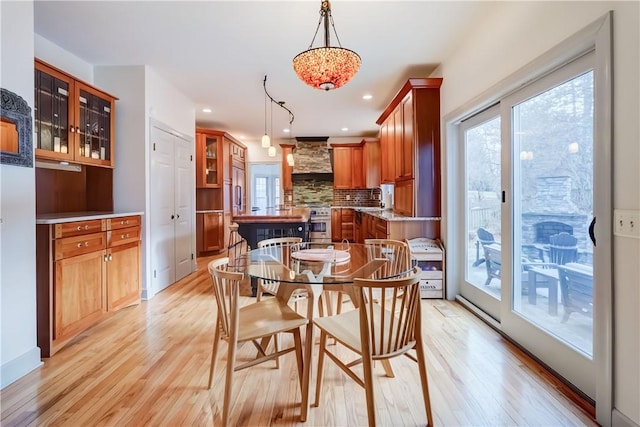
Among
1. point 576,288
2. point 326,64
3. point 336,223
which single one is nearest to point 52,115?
point 326,64

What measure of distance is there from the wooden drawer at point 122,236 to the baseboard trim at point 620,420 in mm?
3632

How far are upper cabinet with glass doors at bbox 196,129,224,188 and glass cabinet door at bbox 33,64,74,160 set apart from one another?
3.19 metres

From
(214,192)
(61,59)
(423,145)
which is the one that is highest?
(61,59)

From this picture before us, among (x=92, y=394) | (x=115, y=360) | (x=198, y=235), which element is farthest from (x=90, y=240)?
(x=198, y=235)

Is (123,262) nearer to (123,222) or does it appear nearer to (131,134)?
(123,222)

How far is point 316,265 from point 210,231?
4647mm

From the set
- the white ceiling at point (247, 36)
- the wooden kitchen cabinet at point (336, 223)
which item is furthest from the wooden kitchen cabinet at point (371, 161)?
the white ceiling at point (247, 36)

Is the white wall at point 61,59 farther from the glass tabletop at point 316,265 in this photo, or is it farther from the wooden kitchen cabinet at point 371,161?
the wooden kitchen cabinet at point 371,161

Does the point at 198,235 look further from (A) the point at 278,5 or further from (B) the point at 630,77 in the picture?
(B) the point at 630,77

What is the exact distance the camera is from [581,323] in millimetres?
1833

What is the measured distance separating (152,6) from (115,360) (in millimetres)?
2592

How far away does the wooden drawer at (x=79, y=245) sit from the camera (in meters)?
2.35

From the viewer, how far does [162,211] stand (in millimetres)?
3918

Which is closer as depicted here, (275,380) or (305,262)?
(275,380)
